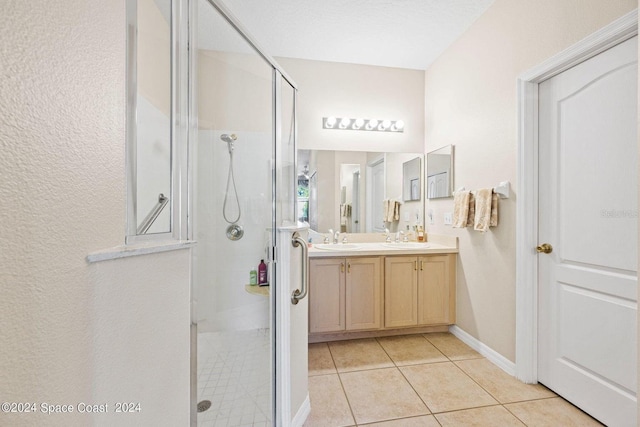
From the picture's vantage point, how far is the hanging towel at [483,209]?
2.01 meters

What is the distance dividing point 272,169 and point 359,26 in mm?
1650

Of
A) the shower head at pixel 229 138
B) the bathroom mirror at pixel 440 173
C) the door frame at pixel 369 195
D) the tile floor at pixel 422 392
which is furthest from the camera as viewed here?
the door frame at pixel 369 195

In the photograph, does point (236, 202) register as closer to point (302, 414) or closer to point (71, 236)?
point (71, 236)

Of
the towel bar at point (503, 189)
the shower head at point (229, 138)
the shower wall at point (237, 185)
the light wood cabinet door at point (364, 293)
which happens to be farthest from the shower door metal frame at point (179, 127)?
the towel bar at point (503, 189)

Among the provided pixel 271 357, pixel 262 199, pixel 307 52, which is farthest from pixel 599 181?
pixel 307 52

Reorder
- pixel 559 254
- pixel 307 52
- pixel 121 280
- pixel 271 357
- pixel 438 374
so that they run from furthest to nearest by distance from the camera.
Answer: pixel 307 52, pixel 438 374, pixel 559 254, pixel 271 357, pixel 121 280

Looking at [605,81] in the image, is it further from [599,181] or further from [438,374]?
[438,374]

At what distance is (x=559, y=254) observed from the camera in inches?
66.3

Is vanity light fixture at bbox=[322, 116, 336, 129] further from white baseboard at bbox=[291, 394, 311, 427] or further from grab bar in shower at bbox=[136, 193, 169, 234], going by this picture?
white baseboard at bbox=[291, 394, 311, 427]

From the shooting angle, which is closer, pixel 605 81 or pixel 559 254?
pixel 605 81

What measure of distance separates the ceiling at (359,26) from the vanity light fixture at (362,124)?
1.93 ft

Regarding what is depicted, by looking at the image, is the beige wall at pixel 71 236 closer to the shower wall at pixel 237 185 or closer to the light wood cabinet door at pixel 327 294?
the shower wall at pixel 237 185

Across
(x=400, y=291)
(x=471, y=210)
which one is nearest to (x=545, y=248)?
(x=471, y=210)

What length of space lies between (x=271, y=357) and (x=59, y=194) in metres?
1.16
